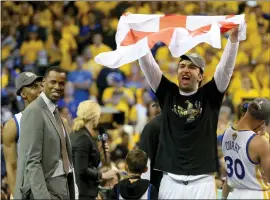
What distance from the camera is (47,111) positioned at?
6.84 meters

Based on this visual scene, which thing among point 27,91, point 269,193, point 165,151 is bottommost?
point 269,193

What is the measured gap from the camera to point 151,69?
6945 millimetres

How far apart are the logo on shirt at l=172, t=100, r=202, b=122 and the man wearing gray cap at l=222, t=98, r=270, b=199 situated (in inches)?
22.2

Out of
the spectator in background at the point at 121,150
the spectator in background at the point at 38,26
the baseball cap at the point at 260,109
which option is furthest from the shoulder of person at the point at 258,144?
the spectator in background at the point at 38,26

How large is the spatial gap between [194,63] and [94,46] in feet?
32.8

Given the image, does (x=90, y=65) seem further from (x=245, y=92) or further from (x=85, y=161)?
(x=85, y=161)

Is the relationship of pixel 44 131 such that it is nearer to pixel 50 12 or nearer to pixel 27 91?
pixel 27 91

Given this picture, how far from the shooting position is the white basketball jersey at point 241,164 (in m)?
7.08

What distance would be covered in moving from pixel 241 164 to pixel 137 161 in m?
0.92

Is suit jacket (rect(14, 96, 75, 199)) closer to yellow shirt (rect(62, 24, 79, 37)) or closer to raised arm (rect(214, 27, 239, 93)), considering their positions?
raised arm (rect(214, 27, 239, 93))

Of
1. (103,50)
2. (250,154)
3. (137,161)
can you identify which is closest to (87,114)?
(137,161)

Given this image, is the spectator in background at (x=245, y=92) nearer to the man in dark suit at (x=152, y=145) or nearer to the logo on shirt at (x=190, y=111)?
the man in dark suit at (x=152, y=145)

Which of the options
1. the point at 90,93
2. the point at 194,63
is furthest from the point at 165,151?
the point at 90,93

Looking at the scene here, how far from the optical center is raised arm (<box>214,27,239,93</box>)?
21.6 feet
